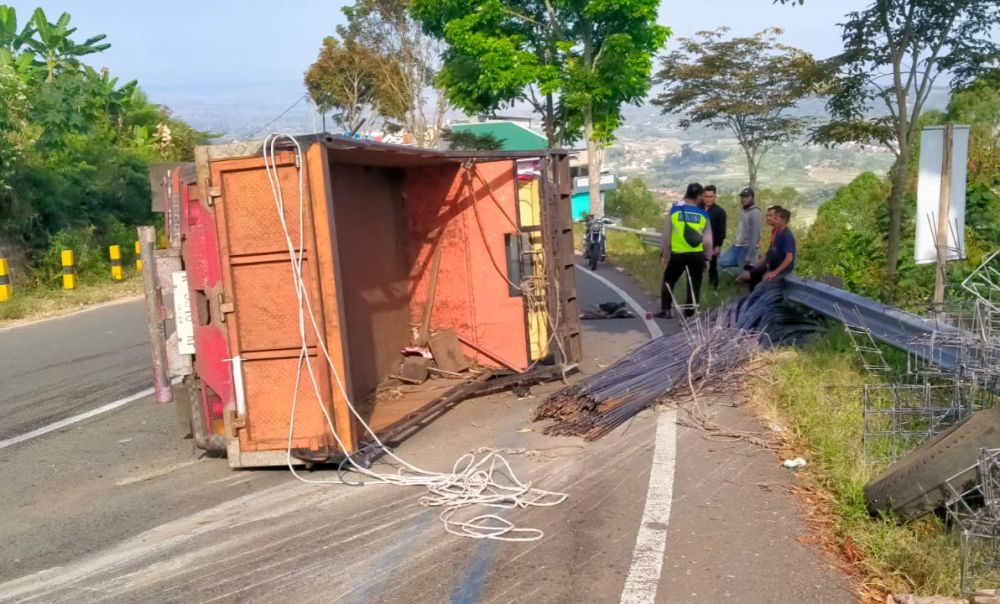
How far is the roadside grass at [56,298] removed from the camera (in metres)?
15.4

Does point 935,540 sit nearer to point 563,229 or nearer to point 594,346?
point 563,229

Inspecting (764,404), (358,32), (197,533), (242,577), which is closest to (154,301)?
(197,533)

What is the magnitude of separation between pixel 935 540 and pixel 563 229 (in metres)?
5.45

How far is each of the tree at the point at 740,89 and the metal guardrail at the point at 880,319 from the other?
75.3ft

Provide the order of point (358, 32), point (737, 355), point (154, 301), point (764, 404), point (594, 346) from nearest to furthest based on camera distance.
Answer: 1. point (154, 301)
2. point (764, 404)
3. point (737, 355)
4. point (594, 346)
5. point (358, 32)

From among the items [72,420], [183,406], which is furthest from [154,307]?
[72,420]

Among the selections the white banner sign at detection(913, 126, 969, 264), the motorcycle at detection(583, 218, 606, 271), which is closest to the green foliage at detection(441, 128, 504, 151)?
the motorcycle at detection(583, 218, 606, 271)

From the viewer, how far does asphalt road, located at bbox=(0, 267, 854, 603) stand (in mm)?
4434

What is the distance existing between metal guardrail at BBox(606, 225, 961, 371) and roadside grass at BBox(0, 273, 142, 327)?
12.0 m

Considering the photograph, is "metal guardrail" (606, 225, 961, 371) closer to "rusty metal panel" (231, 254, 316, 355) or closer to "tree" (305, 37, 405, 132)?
"rusty metal panel" (231, 254, 316, 355)

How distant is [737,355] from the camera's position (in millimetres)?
8539

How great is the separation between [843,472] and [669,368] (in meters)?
2.88

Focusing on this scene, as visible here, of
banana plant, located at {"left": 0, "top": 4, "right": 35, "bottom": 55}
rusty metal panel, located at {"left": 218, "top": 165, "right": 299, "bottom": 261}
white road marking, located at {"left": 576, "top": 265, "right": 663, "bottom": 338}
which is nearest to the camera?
rusty metal panel, located at {"left": 218, "top": 165, "right": 299, "bottom": 261}

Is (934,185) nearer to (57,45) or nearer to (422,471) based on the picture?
(422,471)
